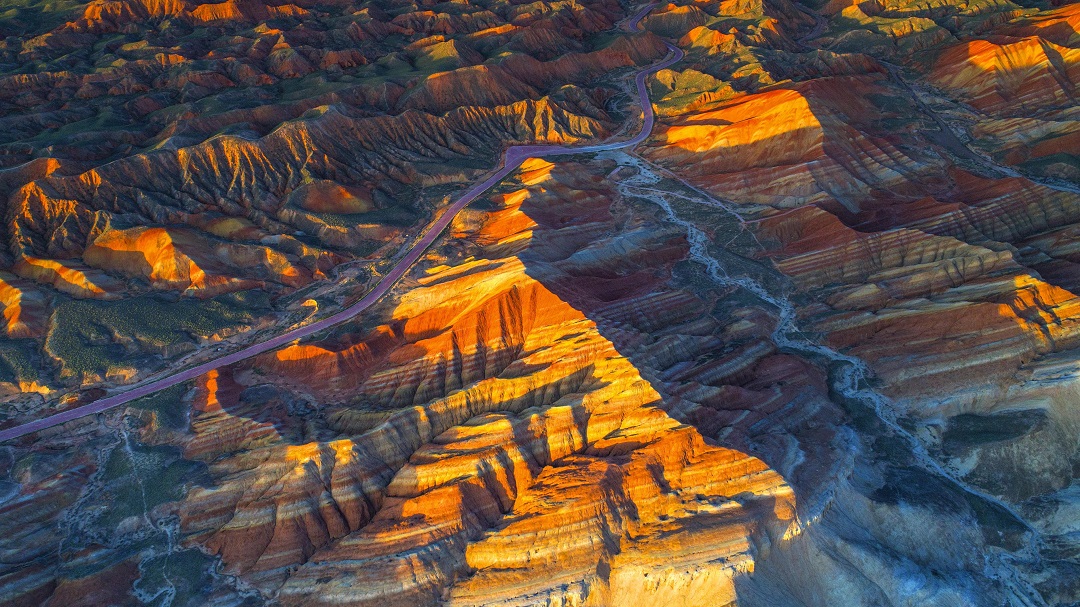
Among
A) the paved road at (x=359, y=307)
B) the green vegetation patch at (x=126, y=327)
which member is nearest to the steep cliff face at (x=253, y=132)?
the green vegetation patch at (x=126, y=327)

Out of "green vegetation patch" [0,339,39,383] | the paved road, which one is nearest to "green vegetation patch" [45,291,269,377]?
"green vegetation patch" [0,339,39,383]

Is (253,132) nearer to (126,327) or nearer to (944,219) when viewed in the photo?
(126,327)

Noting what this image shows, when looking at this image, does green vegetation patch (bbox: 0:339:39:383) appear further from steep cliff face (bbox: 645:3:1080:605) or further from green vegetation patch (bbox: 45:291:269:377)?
steep cliff face (bbox: 645:3:1080:605)

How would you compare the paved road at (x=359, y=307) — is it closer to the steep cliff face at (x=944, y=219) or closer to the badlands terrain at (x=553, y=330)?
the badlands terrain at (x=553, y=330)

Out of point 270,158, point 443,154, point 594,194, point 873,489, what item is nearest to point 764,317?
point 873,489

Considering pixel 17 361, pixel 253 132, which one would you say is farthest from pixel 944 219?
pixel 17 361

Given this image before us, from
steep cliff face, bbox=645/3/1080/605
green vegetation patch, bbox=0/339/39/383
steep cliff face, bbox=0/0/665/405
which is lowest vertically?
steep cliff face, bbox=645/3/1080/605

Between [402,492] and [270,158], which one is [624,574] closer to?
[402,492]
